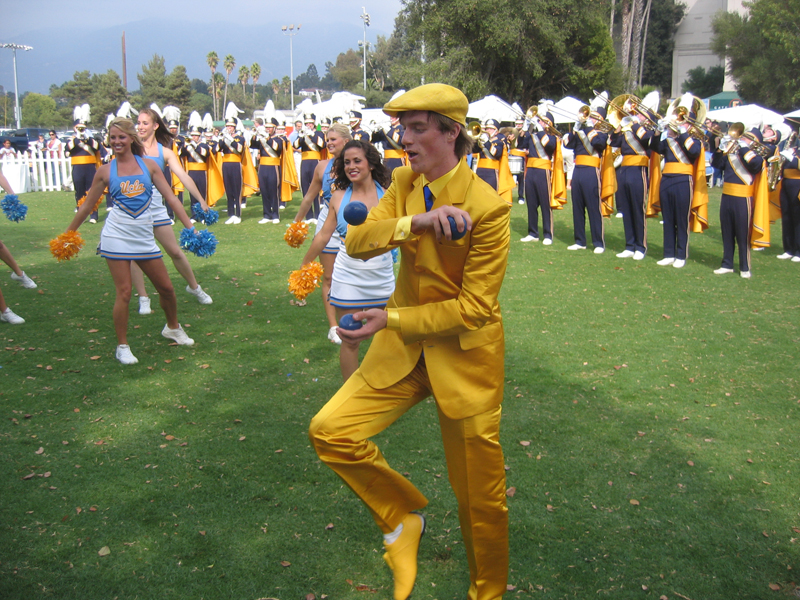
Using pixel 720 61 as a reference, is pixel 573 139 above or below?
below

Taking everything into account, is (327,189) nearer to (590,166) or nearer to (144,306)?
(144,306)

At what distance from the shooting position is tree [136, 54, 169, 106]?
76.5m

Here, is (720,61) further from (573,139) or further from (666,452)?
(666,452)

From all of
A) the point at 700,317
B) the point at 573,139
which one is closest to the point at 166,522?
the point at 700,317

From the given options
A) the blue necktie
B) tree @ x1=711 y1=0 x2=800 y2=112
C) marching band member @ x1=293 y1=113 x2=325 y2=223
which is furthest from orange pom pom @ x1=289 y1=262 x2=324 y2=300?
tree @ x1=711 y1=0 x2=800 y2=112

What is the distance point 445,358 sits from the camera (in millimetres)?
2754

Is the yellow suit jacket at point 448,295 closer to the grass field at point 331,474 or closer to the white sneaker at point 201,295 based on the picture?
the grass field at point 331,474

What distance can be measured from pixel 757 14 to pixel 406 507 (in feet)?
132

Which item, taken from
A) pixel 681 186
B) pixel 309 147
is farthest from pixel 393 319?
pixel 309 147

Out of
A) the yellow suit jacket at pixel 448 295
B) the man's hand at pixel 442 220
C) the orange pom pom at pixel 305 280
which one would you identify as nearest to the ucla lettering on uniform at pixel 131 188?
the orange pom pom at pixel 305 280

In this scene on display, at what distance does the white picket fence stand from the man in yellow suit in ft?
74.6

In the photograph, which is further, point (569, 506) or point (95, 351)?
point (95, 351)

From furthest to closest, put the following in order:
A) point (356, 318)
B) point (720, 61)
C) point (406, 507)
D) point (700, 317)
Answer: point (720, 61), point (700, 317), point (406, 507), point (356, 318)

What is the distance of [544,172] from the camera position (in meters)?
13.2
